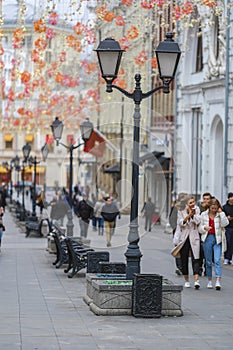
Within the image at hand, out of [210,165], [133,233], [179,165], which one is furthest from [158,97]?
[133,233]

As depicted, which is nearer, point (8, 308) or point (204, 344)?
point (204, 344)

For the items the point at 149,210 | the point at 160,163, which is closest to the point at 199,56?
the point at 149,210

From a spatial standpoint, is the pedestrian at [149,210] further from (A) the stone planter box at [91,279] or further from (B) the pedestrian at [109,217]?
(A) the stone planter box at [91,279]

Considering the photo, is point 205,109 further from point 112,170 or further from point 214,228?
point 214,228

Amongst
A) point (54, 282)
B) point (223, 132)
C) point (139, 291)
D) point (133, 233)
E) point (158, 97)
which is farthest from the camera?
point (158, 97)

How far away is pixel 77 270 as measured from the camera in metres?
19.3

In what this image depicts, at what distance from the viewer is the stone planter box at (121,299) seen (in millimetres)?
13594

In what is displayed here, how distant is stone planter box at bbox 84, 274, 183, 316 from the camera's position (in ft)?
44.6

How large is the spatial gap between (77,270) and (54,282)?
0.99 metres

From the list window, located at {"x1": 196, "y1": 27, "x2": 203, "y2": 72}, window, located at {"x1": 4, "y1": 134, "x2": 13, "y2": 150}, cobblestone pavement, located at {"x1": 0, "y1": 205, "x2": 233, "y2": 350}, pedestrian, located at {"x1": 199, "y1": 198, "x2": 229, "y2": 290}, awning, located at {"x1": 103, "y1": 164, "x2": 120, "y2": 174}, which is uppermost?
window, located at {"x1": 196, "y1": 27, "x2": 203, "y2": 72}

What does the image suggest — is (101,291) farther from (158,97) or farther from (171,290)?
(158,97)

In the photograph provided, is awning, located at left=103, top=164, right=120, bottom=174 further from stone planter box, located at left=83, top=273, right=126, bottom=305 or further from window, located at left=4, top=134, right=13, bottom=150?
window, located at left=4, top=134, right=13, bottom=150

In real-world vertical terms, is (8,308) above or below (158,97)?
below

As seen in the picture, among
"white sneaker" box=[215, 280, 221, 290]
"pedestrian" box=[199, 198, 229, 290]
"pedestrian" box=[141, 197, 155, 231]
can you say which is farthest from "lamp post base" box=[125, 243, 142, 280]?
"pedestrian" box=[141, 197, 155, 231]
